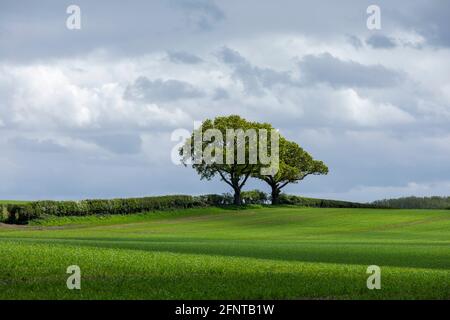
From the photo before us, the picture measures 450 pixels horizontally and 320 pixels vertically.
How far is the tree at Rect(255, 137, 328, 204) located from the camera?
12800 cm

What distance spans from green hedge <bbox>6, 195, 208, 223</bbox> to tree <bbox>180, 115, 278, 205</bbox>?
19.9 feet

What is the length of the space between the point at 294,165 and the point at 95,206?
40418 mm

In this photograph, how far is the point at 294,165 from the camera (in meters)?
132

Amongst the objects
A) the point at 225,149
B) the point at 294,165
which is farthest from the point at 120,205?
the point at 294,165

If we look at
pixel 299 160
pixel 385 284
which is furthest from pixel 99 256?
pixel 299 160

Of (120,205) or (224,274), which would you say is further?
(120,205)

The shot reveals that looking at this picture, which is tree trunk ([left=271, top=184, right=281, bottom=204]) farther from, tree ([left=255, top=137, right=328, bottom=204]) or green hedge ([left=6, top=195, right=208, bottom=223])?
green hedge ([left=6, top=195, right=208, bottom=223])

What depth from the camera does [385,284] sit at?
1037 inches

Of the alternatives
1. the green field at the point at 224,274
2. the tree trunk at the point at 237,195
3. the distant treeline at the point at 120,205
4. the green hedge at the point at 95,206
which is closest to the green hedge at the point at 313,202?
the distant treeline at the point at 120,205

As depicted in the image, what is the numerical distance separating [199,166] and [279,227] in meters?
29.5

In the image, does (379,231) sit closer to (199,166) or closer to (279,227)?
(279,227)

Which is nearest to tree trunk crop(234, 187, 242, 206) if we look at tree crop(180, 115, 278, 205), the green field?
tree crop(180, 115, 278, 205)

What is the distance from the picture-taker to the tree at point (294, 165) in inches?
5039

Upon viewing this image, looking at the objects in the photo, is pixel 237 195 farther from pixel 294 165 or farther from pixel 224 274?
pixel 224 274
